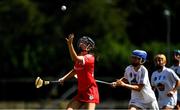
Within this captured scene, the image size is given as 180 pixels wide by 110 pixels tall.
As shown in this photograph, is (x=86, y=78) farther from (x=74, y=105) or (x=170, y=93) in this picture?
(x=170, y=93)

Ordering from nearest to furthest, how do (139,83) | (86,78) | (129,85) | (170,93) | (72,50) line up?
1. (72,50)
2. (129,85)
3. (86,78)
4. (139,83)
5. (170,93)

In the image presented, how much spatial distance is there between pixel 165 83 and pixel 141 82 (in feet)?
8.52

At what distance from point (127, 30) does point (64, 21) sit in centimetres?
656

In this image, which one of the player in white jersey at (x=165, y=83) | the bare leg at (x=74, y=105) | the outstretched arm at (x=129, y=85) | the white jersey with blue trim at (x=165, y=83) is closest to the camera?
the outstretched arm at (x=129, y=85)

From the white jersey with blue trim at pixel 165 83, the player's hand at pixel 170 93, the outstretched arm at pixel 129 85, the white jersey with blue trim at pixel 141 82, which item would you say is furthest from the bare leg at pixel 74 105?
the white jersey with blue trim at pixel 165 83

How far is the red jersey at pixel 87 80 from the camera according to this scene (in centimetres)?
→ 1511

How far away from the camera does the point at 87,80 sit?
1520cm

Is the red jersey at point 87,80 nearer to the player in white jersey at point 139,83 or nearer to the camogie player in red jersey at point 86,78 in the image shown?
the camogie player in red jersey at point 86,78

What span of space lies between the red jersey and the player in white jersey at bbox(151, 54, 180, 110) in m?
2.67

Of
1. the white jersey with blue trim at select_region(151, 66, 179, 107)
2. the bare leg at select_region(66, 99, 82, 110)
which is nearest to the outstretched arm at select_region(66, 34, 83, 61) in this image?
the bare leg at select_region(66, 99, 82, 110)

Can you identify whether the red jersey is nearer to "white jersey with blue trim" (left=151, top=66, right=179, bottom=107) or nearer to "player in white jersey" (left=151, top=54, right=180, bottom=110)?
"player in white jersey" (left=151, top=54, right=180, bottom=110)

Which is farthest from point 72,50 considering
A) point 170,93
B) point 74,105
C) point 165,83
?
point 165,83

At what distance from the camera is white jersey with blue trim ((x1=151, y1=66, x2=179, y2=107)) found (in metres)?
17.6

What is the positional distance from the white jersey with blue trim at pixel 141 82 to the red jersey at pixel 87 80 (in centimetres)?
82
